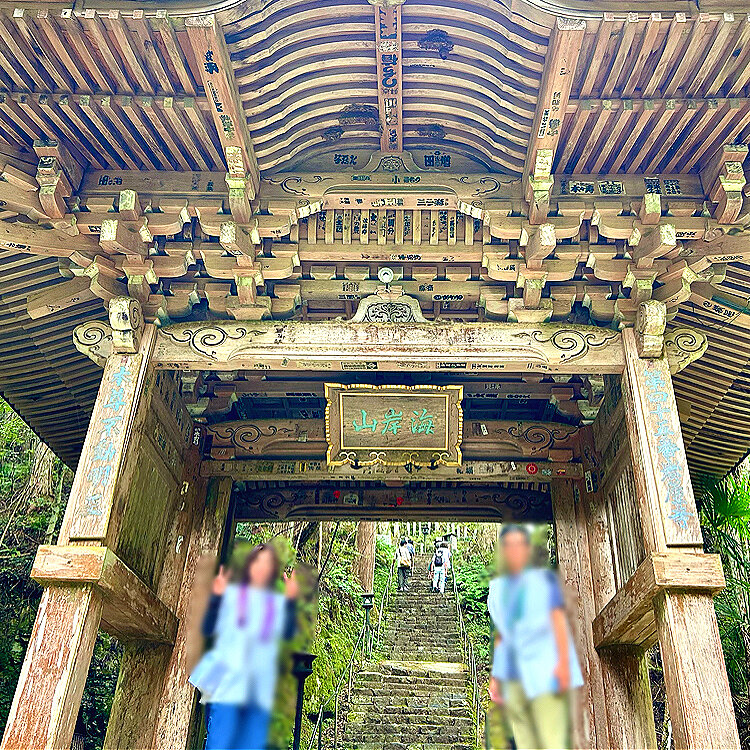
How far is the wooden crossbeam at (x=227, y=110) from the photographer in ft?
12.5

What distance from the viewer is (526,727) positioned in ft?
12.1

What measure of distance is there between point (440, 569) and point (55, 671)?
12.1m

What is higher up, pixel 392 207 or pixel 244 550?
pixel 392 207

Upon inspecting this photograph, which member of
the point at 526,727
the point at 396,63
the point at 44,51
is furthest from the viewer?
the point at 396,63

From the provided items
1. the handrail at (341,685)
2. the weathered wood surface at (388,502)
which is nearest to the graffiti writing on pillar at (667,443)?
the weathered wood surface at (388,502)

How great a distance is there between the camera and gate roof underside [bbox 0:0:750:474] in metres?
3.94

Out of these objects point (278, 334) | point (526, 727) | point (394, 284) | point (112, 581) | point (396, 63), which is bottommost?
point (526, 727)

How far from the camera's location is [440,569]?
15.2 metres

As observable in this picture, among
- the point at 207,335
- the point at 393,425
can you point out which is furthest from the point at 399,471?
the point at 207,335

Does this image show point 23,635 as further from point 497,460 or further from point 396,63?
point 396,63

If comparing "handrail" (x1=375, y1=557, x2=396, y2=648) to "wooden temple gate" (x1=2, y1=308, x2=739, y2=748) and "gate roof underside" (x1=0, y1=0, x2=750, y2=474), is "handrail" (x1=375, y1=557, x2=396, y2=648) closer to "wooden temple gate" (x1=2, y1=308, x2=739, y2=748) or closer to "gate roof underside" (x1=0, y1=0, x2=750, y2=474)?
"wooden temple gate" (x1=2, y1=308, x2=739, y2=748)

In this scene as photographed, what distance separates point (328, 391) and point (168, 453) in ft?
4.83

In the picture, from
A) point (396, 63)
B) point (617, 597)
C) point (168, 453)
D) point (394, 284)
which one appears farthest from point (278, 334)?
point (617, 597)

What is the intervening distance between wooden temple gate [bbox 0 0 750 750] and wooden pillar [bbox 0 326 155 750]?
0.05 ft
